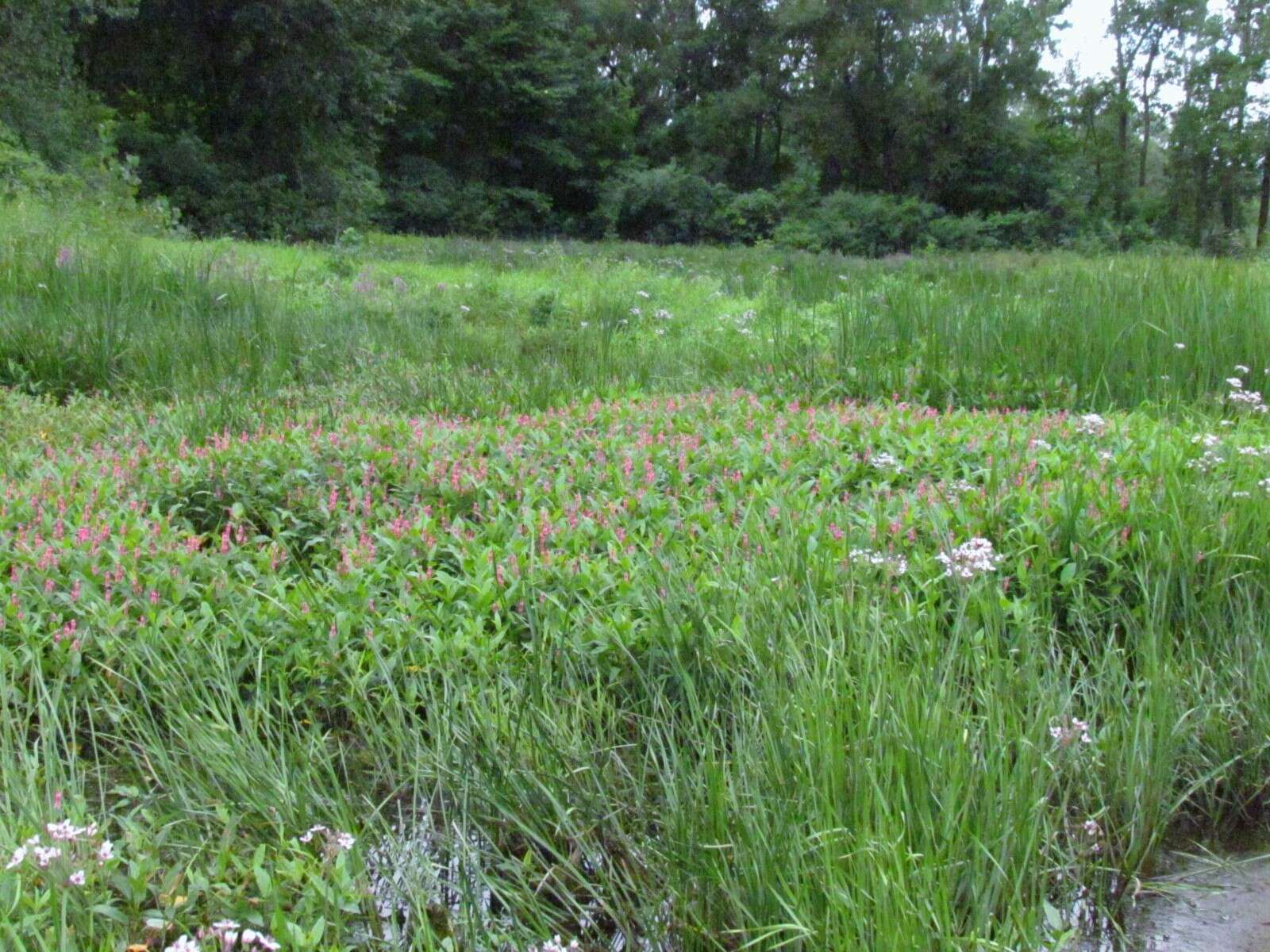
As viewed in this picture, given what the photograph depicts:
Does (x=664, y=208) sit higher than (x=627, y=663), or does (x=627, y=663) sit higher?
(x=664, y=208)

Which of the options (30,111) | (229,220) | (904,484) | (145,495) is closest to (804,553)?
(904,484)

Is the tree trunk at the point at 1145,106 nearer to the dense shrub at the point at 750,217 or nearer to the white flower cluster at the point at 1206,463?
the dense shrub at the point at 750,217

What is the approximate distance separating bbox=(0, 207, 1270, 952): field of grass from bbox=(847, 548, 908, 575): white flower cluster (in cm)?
2

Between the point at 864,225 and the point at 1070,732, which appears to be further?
the point at 864,225

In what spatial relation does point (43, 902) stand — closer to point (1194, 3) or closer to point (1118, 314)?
point (1118, 314)

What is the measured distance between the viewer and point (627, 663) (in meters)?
2.93

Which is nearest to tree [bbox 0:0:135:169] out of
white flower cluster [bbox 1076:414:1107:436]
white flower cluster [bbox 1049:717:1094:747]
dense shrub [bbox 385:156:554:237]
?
dense shrub [bbox 385:156:554:237]

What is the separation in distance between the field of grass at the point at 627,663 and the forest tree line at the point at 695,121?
2029 centimetres

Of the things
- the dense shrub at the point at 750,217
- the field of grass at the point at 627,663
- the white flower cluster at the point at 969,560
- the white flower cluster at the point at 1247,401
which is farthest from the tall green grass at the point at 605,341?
the dense shrub at the point at 750,217

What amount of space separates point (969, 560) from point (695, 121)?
3867 centimetres

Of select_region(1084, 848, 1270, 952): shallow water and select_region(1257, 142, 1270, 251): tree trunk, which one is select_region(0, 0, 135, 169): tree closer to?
select_region(1084, 848, 1270, 952): shallow water

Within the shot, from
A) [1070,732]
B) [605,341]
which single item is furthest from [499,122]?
[1070,732]

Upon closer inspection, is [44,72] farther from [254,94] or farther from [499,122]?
[499,122]

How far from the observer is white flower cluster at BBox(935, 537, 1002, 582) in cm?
266
